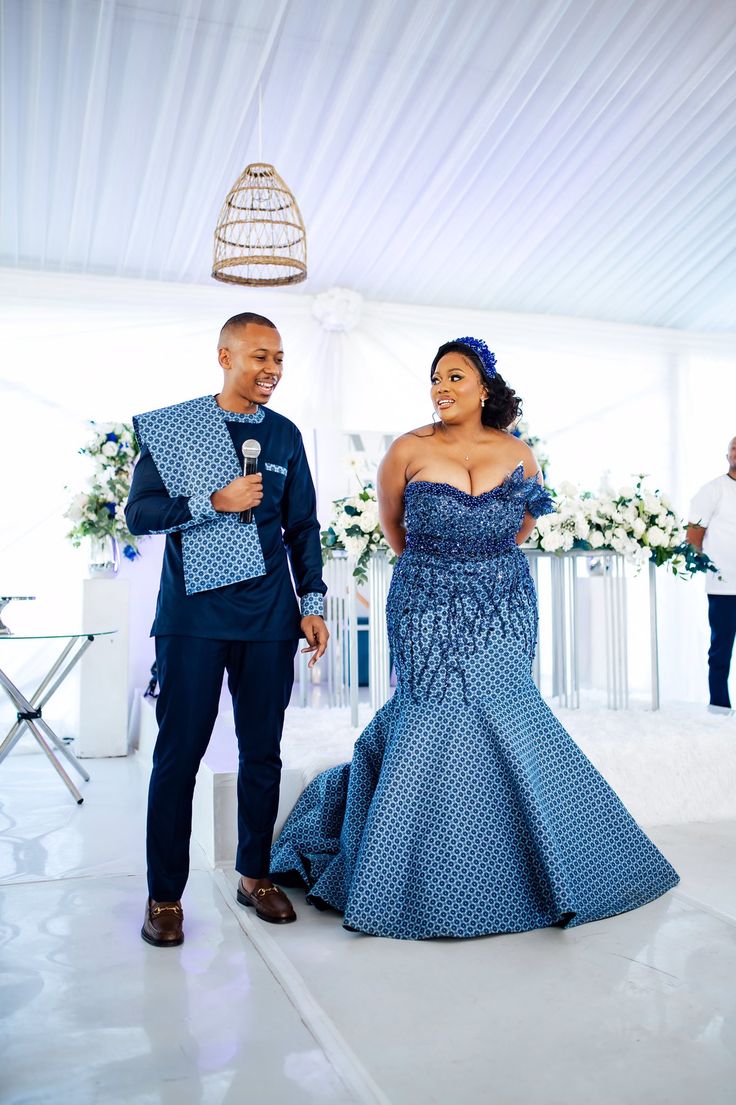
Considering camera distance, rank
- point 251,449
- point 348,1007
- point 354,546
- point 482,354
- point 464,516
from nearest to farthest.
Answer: point 348,1007 < point 251,449 < point 464,516 < point 482,354 < point 354,546

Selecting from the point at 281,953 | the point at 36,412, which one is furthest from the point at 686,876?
the point at 36,412

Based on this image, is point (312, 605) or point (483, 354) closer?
point (312, 605)

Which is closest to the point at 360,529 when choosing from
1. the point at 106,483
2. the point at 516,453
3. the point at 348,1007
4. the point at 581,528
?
the point at 581,528

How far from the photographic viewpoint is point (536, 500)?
3371mm

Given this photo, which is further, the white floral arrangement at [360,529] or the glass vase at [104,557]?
the glass vase at [104,557]

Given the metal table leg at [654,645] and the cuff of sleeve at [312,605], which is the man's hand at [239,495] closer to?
the cuff of sleeve at [312,605]

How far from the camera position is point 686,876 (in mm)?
3393

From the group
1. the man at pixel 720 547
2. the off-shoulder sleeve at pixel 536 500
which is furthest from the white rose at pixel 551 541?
the man at pixel 720 547

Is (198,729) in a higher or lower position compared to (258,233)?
lower

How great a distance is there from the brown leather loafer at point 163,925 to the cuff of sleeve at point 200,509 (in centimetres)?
111

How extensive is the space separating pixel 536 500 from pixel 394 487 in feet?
1.60

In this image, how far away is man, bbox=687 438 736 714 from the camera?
618 cm

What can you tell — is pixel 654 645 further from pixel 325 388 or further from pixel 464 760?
pixel 325 388

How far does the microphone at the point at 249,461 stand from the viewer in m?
Answer: 2.70
